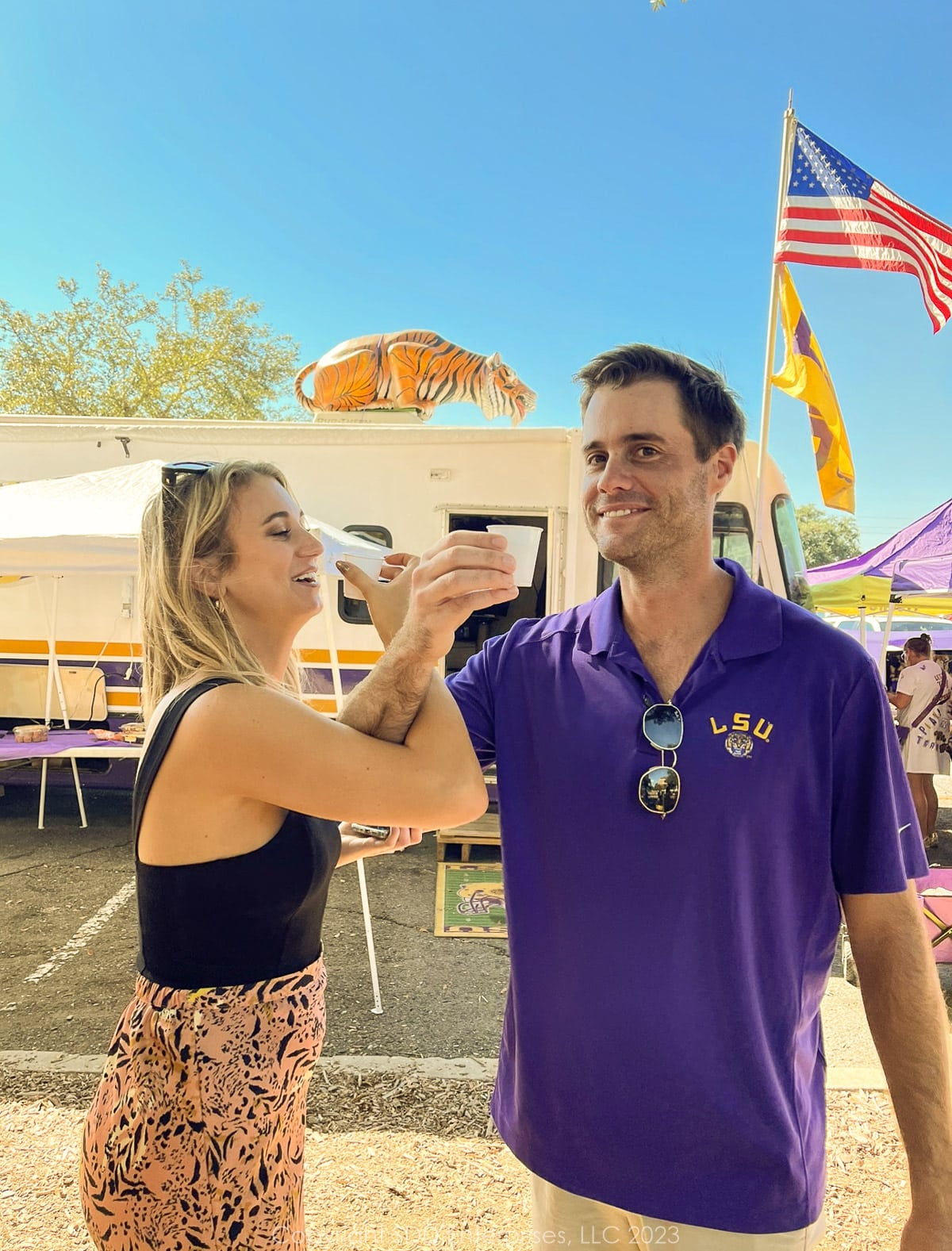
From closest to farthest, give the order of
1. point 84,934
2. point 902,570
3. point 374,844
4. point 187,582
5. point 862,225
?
1. point 187,582
2. point 374,844
3. point 84,934
4. point 862,225
5. point 902,570

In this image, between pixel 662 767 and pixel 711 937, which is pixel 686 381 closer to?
pixel 662 767

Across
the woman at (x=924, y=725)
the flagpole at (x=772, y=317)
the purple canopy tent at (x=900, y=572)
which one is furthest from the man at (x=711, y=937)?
the purple canopy tent at (x=900, y=572)

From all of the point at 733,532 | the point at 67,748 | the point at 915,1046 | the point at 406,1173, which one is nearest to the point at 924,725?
the point at 733,532

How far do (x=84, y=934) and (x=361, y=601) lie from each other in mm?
3579

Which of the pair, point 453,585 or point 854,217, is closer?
point 453,585

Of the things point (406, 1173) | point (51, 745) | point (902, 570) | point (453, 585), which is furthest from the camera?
point (902, 570)

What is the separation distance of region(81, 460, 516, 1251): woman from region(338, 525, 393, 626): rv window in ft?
19.5

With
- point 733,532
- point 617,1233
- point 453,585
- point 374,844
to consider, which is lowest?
point 617,1233

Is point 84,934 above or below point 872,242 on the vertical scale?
below

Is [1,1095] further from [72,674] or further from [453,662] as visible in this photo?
[453,662]

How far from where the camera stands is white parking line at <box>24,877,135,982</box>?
479 centimetres

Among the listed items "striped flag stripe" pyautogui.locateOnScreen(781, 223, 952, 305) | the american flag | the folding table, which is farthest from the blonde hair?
"striped flag stripe" pyautogui.locateOnScreen(781, 223, 952, 305)

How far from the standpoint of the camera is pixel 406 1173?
2916 millimetres

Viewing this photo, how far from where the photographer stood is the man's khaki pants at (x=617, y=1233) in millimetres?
1312
